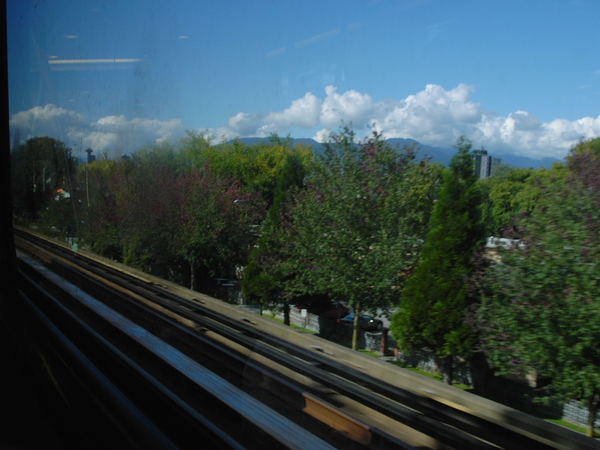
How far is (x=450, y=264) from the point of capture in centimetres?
161

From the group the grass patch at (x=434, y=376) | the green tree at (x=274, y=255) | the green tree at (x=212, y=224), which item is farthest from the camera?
the green tree at (x=212, y=224)

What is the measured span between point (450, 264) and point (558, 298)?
38cm

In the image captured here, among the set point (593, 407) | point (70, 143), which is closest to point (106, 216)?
point (70, 143)

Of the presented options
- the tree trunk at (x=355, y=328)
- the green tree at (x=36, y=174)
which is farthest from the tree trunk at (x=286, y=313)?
the green tree at (x=36, y=174)

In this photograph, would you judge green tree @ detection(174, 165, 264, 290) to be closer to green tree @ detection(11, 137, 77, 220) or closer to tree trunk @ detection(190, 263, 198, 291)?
tree trunk @ detection(190, 263, 198, 291)

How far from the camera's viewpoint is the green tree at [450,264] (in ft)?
5.23

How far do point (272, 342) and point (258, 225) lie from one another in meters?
0.52

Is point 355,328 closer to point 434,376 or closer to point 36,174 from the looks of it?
point 434,376

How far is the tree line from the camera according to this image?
1602mm

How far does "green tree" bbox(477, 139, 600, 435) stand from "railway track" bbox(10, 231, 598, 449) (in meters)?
0.33

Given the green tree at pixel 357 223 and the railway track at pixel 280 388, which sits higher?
the green tree at pixel 357 223

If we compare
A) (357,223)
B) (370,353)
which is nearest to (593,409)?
(370,353)

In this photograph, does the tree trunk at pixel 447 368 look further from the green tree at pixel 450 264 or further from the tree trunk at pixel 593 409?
the tree trunk at pixel 593 409

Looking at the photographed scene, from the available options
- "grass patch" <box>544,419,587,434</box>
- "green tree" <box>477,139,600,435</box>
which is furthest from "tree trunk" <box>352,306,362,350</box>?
"grass patch" <box>544,419,587,434</box>
